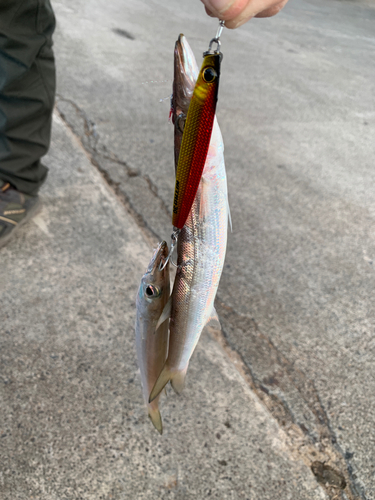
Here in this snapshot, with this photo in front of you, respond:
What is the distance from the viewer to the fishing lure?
68 centimetres

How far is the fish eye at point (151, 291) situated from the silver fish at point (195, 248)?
1.5 inches

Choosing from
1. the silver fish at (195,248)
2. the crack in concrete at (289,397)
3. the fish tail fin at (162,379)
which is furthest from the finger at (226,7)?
the crack in concrete at (289,397)

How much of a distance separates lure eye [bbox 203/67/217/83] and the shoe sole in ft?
6.15

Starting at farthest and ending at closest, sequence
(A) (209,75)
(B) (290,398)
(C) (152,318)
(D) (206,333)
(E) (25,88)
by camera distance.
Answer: (E) (25,88)
(D) (206,333)
(B) (290,398)
(C) (152,318)
(A) (209,75)

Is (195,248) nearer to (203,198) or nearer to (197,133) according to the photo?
(203,198)

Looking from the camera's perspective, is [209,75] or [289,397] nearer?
[209,75]

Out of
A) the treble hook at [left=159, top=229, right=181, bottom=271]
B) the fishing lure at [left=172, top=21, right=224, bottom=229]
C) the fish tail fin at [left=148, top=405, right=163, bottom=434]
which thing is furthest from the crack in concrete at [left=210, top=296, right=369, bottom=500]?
the fishing lure at [left=172, top=21, right=224, bottom=229]

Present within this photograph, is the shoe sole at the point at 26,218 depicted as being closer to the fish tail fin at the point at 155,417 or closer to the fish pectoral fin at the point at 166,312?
the fish tail fin at the point at 155,417

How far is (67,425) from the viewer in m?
1.58

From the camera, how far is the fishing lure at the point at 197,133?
68cm

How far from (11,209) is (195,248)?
173 centimetres

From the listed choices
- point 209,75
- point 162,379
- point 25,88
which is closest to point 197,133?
point 209,75

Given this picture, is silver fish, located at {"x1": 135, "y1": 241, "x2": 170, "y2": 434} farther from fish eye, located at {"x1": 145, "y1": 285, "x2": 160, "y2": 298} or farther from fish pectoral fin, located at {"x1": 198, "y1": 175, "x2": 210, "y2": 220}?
fish pectoral fin, located at {"x1": 198, "y1": 175, "x2": 210, "y2": 220}

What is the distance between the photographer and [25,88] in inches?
85.9
